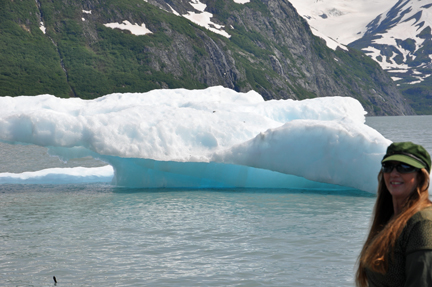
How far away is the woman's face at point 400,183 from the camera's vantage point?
3.12 m

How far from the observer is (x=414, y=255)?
2.86 m

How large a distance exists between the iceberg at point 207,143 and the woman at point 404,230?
12.9 m

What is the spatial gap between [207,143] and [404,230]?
14.9 m

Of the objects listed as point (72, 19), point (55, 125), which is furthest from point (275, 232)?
point (72, 19)

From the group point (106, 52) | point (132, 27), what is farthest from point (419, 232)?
point (132, 27)

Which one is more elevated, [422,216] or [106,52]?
[106,52]

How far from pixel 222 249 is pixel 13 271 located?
4.19 m

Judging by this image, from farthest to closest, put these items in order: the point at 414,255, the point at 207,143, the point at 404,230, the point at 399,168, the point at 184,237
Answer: the point at 207,143 → the point at 184,237 → the point at 399,168 → the point at 404,230 → the point at 414,255

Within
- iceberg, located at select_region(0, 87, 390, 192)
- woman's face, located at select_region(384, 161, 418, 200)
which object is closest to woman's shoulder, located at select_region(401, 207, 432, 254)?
woman's face, located at select_region(384, 161, 418, 200)

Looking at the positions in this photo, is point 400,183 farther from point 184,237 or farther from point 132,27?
point 132,27

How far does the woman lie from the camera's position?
2840mm

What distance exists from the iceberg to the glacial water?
111cm

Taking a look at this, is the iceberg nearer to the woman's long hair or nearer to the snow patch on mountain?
the woman's long hair

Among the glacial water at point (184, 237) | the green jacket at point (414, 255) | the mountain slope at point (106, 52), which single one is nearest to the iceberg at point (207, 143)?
the glacial water at point (184, 237)
